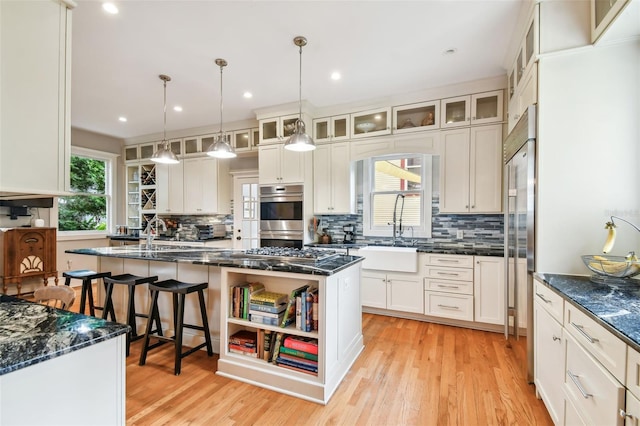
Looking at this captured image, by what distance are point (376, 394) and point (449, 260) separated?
178 cm

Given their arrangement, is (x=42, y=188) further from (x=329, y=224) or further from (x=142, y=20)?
(x=329, y=224)

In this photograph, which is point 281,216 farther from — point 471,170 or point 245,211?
point 471,170

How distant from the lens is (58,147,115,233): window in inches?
207

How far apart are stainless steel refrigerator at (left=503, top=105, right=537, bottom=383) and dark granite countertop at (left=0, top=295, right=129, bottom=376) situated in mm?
2428

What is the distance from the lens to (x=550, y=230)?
197cm

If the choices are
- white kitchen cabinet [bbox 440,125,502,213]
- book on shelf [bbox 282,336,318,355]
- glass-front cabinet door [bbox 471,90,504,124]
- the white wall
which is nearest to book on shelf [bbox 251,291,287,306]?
book on shelf [bbox 282,336,318,355]

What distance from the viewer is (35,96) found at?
3.78 feet

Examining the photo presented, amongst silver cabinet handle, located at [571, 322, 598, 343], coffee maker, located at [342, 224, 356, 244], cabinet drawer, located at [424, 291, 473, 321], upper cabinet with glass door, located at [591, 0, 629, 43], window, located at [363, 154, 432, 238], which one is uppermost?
upper cabinet with glass door, located at [591, 0, 629, 43]

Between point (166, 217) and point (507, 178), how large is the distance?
582 centimetres

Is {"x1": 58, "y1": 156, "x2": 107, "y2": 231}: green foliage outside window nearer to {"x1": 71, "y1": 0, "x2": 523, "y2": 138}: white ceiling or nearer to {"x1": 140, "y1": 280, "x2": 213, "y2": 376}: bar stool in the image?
{"x1": 71, "y1": 0, "x2": 523, "y2": 138}: white ceiling

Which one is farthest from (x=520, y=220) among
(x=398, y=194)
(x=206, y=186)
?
(x=206, y=186)

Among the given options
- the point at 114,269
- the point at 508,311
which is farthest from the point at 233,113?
the point at 508,311

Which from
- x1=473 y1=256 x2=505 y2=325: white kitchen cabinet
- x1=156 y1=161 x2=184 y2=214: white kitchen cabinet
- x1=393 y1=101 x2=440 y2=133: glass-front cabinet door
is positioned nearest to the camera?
x1=473 y1=256 x2=505 y2=325: white kitchen cabinet

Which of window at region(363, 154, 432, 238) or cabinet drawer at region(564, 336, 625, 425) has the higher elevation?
window at region(363, 154, 432, 238)
